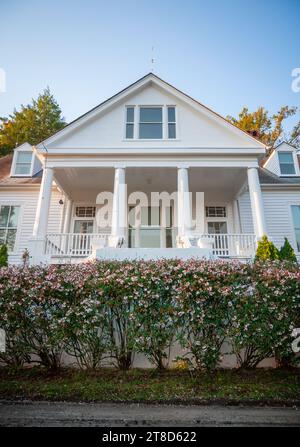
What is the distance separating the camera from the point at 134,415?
3.34 metres

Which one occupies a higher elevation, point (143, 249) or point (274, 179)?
point (274, 179)

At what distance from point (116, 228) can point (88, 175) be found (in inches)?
124

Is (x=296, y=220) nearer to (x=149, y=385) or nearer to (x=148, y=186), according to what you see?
(x=148, y=186)

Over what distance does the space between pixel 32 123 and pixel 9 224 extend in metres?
16.1

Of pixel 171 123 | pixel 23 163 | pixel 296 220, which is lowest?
pixel 296 220

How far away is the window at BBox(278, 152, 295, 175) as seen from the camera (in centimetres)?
1266

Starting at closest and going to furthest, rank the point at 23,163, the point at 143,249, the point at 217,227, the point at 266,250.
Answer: the point at 143,249 < the point at 266,250 < the point at 217,227 < the point at 23,163

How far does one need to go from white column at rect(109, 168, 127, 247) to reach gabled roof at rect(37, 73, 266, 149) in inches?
104

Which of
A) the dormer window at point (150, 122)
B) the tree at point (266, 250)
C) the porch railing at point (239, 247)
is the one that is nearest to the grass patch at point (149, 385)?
the tree at point (266, 250)

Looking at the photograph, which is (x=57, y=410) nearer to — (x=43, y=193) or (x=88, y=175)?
(x=43, y=193)

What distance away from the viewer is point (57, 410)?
3.46 metres

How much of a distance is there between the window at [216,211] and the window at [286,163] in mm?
3642

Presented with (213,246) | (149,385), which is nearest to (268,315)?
(149,385)

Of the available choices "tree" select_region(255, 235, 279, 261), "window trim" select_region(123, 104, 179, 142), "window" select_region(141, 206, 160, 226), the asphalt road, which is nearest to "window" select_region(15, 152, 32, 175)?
"window trim" select_region(123, 104, 179, 142)
